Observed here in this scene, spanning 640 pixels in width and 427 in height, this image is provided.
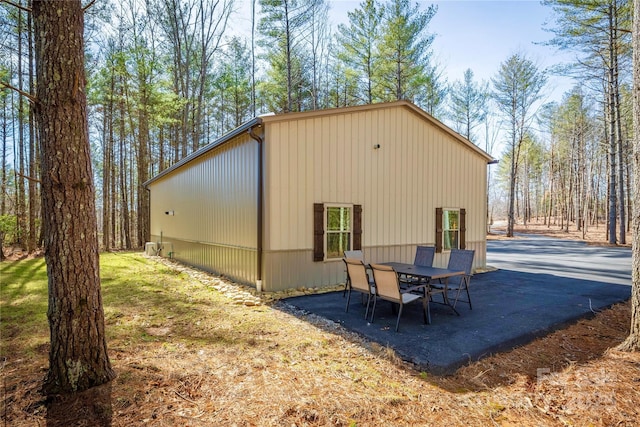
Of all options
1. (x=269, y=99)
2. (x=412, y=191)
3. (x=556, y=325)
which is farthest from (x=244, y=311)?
(x=269, y=99)

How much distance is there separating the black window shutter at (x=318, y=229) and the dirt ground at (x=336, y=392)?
10.4ft

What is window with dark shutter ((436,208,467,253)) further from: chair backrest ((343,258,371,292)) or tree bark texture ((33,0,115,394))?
tree bark texture ((33,0,115,394))

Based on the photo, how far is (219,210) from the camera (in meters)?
8.38

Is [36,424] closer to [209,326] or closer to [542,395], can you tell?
[209,326]

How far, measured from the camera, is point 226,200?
8008 mm

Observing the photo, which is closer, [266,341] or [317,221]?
[266,341]

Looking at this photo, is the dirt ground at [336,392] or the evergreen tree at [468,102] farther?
the evergreen tree at [468,102]

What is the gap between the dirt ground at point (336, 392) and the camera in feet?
7.28

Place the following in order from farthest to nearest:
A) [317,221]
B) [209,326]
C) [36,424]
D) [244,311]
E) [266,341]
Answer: [317,221], [244,311], [209,326], [266,341], [36,424]

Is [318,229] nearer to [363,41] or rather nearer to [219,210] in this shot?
[219,210]

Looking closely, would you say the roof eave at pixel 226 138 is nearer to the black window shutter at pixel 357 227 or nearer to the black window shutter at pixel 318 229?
the black window shutter at pixel 318 229

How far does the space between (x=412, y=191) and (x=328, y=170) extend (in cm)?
252

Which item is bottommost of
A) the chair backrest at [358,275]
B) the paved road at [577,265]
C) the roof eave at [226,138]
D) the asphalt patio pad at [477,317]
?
the paved road at [577,265]

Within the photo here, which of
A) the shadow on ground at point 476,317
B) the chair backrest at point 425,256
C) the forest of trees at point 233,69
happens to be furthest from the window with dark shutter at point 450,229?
the forest of trees at point 233,69
